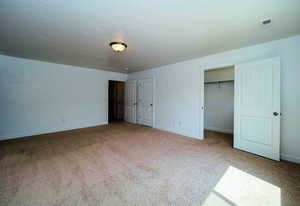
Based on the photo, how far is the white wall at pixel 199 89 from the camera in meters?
2.35

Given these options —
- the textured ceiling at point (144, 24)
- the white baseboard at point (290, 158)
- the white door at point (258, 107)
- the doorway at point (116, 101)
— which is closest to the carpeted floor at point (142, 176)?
the white baseboard at point (290, 158)

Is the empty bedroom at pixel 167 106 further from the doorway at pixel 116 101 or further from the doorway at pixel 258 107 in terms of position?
the doorway at pixel 116 101

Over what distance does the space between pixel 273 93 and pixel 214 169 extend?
196cm

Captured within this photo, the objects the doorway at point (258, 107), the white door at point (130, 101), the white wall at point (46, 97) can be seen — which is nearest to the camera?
the doorway at point (258, 107)

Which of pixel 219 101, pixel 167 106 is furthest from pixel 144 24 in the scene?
pixel 219 101

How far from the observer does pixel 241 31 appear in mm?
2213

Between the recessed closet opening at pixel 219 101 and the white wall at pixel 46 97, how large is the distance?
4.52 meters

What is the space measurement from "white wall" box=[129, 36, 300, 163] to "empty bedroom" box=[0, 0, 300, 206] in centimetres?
2

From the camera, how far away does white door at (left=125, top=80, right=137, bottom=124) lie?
19.0 feet

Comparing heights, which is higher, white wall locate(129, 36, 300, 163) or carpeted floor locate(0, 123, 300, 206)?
white wall locate(129, 36, 300, 163)

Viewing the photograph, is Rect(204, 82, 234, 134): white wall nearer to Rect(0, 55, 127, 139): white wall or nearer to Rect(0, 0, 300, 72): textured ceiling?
Rect(0, 0, 300, 72): textured ceiling

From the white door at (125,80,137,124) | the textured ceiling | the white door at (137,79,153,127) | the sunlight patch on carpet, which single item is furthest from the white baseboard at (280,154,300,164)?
the white door at (125,80,137,124)

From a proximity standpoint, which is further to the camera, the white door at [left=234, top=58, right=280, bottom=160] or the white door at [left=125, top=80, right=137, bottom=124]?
the white door at [left=125, top=80, right=137, bottom=124]

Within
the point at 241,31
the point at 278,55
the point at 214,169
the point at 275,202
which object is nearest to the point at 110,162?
the point at 214,169
